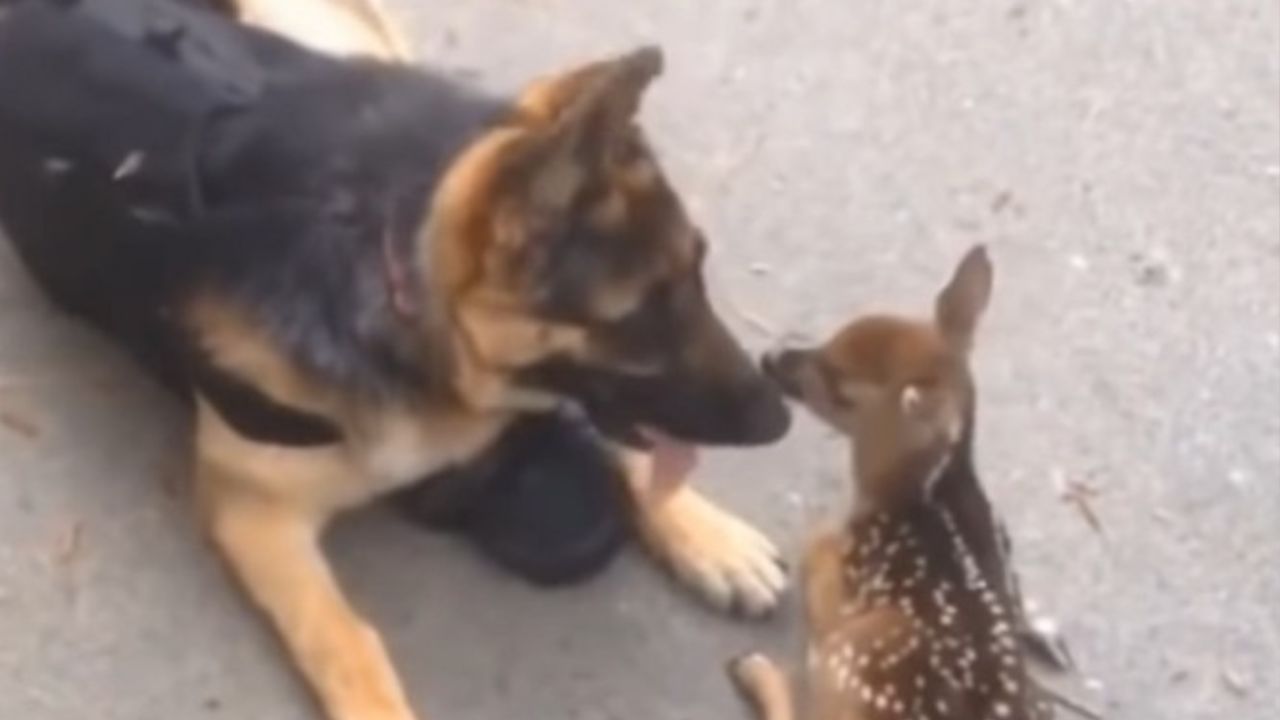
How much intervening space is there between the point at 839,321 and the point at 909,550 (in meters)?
0.53

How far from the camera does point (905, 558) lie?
2529mm

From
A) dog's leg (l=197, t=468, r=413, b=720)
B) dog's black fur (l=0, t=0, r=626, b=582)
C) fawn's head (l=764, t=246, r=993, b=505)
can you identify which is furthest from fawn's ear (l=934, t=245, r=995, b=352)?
dog's leg (l=197, t=468, r=413, b=720)

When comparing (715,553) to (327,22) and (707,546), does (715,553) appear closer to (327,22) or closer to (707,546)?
(707,546)

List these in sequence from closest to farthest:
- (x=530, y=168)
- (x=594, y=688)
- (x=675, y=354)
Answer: (x=530, y=168) → (x=675, y=354) → (x=594, y=688)

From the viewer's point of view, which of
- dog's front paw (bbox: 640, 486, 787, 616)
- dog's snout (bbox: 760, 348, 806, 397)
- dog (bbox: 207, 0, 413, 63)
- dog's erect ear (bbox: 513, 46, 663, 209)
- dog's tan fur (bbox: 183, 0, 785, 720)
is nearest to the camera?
dog's erect ear (bbox: 513, 46, 663, 209)

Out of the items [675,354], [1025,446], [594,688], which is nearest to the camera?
[675,354]

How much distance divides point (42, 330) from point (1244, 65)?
133cm

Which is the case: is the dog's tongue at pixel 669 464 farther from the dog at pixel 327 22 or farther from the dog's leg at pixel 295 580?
the dog at pixel 327 22

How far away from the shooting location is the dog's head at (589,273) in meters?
2.39

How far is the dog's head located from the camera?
2.39 meters

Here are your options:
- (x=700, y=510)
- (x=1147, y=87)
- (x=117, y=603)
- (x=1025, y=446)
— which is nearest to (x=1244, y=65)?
(x=1147, y=87)

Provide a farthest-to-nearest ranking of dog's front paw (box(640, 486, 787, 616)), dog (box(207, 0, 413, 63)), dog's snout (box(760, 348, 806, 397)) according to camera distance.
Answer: dog (box(207, 0, 413, 63)) < dog's front paw (box(640, 486, 787, 616)) < dog's snout (box(760, 348, 806, 397))

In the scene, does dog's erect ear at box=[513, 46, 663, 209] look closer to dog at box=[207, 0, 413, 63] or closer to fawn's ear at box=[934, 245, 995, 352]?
fawn's ear at box=[934, 245, 995, 352]

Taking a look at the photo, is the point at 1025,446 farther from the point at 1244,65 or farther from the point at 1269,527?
the point at 1244,65
